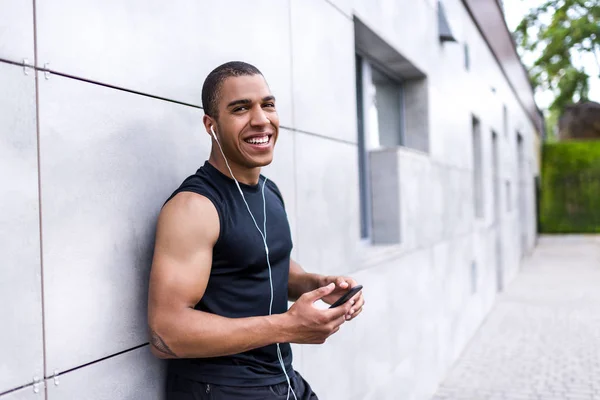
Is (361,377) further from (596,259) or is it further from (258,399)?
(596,259)

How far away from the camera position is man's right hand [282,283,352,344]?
184cm

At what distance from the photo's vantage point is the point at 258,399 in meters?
2.09

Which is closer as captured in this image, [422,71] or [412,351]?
[412,351]

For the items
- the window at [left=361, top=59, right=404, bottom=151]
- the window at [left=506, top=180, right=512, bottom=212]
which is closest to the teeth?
the window at [left=361, top=59, right=404, bottom=151]

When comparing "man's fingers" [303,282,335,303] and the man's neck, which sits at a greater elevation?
the man's neck

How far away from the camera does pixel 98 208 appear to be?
75.4 inches

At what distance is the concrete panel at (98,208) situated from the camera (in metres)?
1.74

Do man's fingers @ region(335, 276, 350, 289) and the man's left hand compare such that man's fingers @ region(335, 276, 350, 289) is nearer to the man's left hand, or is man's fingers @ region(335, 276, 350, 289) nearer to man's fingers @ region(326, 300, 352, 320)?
the man's left hand

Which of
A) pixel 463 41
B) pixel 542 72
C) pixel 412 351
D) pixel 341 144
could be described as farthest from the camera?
pixel 542 72

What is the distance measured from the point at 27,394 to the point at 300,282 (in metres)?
1.21

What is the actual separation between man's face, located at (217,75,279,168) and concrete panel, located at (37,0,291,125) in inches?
12.7

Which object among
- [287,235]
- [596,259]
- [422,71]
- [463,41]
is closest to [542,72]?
[596,259]

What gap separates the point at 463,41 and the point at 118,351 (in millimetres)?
7870

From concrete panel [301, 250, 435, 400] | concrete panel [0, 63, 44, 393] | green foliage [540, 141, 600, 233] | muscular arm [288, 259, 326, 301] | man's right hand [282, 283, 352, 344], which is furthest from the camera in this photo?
green foliage [540, 141, 600, 233]
